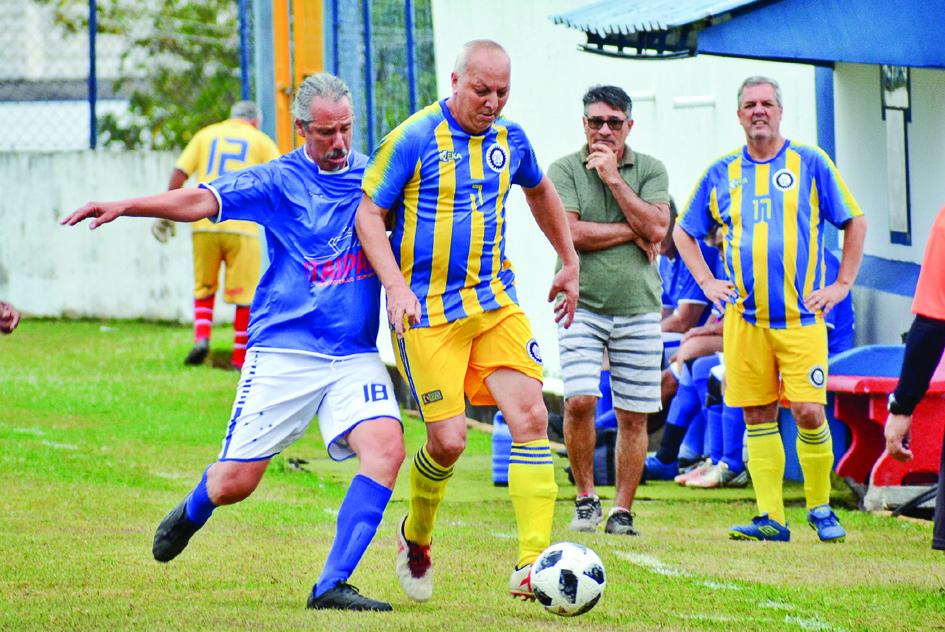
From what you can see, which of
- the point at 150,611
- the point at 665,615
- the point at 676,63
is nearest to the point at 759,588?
the point at 665,615

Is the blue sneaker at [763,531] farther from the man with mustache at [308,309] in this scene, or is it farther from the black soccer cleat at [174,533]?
the black soccer cleat at [174,533]

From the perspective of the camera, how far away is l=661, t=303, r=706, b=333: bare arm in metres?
11.1

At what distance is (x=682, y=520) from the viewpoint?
8844 mm

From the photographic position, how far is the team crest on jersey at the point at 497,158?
6.39m

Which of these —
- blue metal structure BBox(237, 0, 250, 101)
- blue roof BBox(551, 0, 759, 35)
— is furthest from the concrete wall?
blue roof BBox(551, 0, 759, 35)

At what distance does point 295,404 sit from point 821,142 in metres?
6.69

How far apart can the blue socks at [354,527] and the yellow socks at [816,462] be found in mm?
2891

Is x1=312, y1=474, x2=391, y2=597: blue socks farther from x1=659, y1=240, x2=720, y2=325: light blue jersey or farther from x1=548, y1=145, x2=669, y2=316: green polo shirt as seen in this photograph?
x1=659, y1=240, x2=720, y2=325: light blue jersey

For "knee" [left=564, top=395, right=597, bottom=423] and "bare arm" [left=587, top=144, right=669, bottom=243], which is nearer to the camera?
"bare arm" [left=587, top=144, right=669, bottom=243]

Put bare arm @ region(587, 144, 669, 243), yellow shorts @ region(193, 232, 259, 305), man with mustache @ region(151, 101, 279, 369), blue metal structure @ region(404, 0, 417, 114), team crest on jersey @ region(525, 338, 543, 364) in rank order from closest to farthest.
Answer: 1. team crest on jersey @ region(525, 338, 543, 364)
2. bare arm @ region(587, 144, 669, 243)
3. man with mustache @ region(151, 101, 279, 369)
4. yellow shorts @ region(193, 232, 259, 305)
5. blue metal structure @ region(404, 0, 417, 114)

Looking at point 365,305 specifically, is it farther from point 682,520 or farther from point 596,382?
point 682,520

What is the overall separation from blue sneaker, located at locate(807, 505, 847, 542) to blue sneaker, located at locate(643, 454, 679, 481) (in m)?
2.35

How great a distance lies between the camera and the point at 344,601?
5934mm

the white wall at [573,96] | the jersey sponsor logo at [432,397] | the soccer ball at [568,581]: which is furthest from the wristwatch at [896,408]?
the white wall at [573,96]
